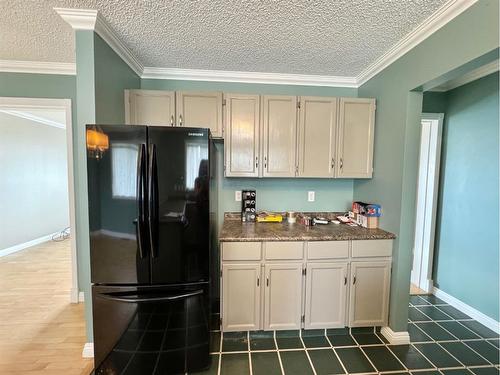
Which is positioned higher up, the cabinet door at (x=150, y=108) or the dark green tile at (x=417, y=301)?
the cabinet door at (x=150, y=108)

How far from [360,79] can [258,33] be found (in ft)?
4.69

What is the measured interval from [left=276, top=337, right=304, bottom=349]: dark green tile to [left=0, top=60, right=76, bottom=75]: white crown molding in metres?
3.49

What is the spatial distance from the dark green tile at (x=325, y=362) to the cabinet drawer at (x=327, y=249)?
0.78 metres

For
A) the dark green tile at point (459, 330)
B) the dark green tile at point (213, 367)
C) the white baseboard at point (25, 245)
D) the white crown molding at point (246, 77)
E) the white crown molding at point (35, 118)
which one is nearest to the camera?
the dark green tile at point (213, 367)

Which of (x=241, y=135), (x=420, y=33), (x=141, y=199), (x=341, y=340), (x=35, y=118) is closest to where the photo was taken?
(x=141, y=199)

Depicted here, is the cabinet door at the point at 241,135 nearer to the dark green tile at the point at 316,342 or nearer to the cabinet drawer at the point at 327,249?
the cabinet drawer at the point at 327,249

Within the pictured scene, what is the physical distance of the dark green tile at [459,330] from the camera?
218cm

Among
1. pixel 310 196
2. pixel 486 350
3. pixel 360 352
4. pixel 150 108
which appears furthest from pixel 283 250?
pixel 486 350

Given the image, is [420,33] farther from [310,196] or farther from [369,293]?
[369,293]

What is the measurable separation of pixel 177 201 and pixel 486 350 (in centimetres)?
291

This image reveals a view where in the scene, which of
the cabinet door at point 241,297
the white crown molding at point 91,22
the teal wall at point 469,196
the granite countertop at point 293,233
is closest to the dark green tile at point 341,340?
the cabinet door at point 241,297

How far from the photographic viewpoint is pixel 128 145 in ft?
5.07

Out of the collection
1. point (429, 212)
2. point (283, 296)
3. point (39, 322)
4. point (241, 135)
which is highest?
point (241, 135)

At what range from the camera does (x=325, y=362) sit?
1860 millimetres
